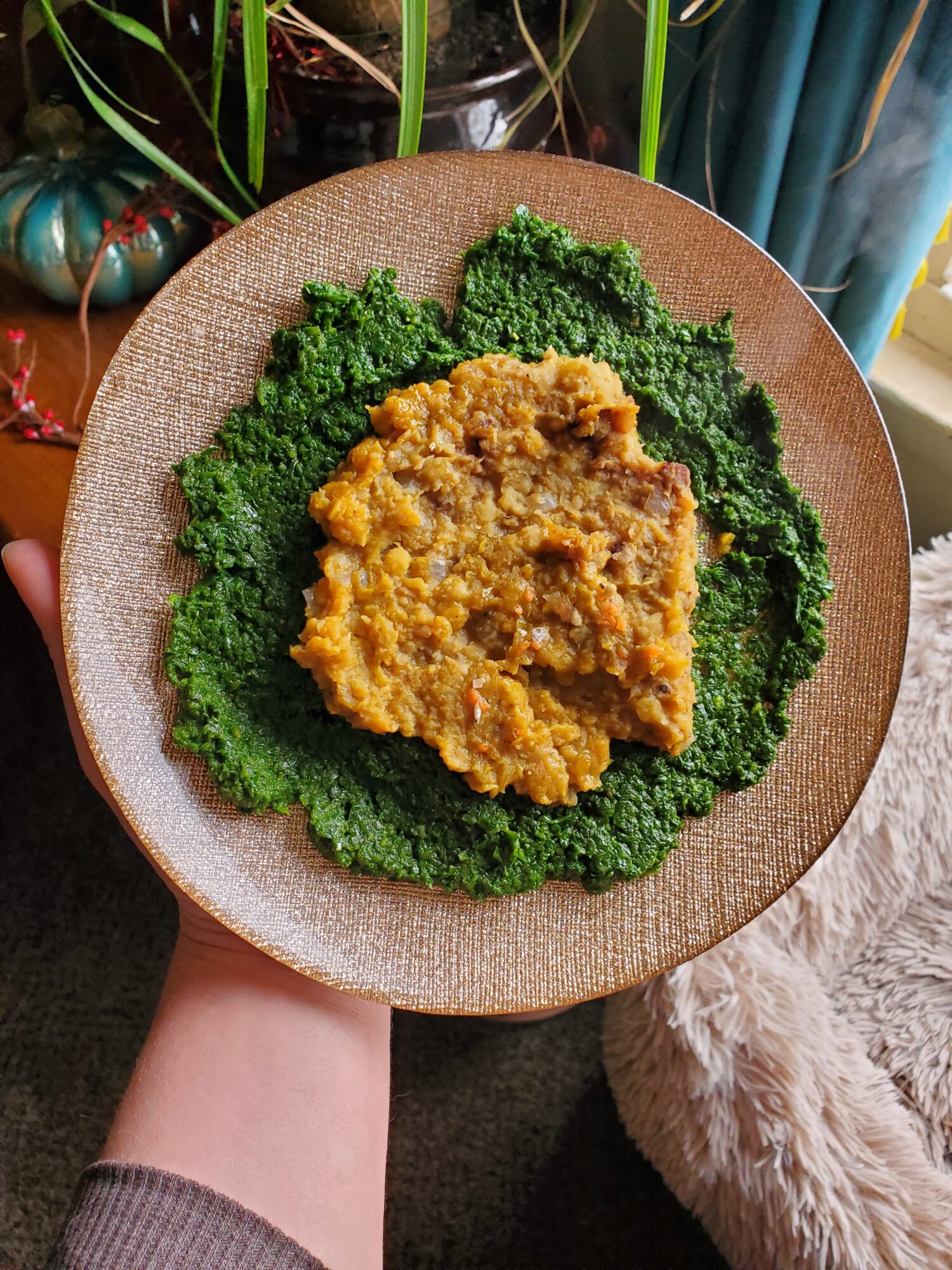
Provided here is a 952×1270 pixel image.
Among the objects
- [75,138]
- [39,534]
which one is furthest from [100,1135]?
[75,138]

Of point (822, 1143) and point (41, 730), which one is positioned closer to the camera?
point (822, 1143)

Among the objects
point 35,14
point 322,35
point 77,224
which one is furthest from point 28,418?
point 322,35

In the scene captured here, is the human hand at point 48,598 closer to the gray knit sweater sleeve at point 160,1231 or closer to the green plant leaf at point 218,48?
the gray knit sweater sleeve at point 160,1231

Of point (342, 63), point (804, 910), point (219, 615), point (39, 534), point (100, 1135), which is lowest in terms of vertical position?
point (100, 1135)

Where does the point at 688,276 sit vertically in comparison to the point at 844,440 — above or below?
above

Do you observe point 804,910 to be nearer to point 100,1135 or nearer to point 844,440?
point 844,440

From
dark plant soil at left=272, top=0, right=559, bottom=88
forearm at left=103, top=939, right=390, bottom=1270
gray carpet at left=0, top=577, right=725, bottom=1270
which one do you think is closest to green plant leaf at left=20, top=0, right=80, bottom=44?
dark plant soil at left=272, top=0, right=559, bottom=88
